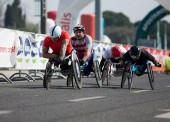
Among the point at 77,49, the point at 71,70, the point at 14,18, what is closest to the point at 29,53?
the point at 77,49

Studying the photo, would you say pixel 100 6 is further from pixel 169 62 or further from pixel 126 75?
pixel 126 75

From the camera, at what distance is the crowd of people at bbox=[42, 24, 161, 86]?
1354cm

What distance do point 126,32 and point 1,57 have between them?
155m

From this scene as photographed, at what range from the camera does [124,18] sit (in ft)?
597

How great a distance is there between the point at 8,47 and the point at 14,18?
13525 centimetres

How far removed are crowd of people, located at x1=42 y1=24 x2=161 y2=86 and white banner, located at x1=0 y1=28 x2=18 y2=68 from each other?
147 inches

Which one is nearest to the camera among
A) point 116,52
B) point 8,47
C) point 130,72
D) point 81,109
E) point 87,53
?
point 81,109

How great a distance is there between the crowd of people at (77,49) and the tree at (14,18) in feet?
448

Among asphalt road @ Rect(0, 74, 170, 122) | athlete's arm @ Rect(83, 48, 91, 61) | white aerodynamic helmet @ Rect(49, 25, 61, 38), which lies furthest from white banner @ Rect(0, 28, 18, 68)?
asphalt road @ Rect(0, 74, 170, 122)

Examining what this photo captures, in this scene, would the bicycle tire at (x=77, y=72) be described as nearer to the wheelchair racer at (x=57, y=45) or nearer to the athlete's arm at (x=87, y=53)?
the wheelchair racer at (x=57, y=45)

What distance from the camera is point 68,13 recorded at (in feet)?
113

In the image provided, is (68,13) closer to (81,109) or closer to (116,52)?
(116,52)

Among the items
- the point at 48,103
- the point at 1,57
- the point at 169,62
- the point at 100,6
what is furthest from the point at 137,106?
the point at 100,6

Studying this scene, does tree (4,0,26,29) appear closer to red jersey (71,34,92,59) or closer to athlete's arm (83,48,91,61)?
red jersey (71,34,92,59)
